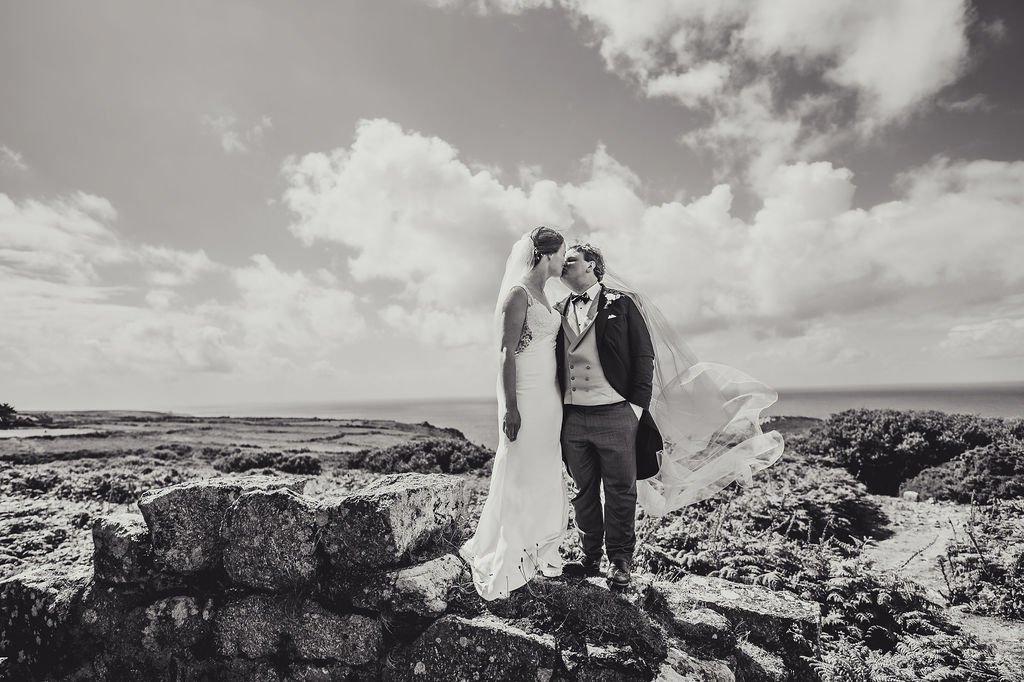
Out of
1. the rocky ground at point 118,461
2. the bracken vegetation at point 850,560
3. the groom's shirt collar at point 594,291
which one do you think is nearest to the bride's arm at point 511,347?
the groom's shirt collar at point 594,291

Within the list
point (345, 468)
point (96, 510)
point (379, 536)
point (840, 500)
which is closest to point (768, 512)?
point (840, 500)

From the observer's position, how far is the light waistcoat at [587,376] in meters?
4.10

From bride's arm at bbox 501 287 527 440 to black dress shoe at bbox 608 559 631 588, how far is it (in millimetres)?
1214

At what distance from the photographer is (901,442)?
33.8ft

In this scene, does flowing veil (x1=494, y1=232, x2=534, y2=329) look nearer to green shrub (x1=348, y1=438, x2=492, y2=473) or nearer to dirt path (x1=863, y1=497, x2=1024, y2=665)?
dirt path (x1=863, y1=497, x2=1024, y2=665)

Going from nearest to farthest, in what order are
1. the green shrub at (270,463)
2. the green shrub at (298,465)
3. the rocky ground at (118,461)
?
the rocky ground at (118,461) → the green shrub at (298,465) → the green shrub at (270,463)

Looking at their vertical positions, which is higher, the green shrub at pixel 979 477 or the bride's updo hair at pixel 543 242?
the bride's updo hair at pixel 543 242

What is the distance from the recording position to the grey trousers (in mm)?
3975

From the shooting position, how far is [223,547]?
3865 millimetres

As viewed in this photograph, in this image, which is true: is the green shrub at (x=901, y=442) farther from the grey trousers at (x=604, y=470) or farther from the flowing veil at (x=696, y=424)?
the grey trousers at (x=604, y=470)

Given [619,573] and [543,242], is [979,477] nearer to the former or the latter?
[619,573]

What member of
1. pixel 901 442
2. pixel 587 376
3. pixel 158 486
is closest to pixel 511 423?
pixel 587 376

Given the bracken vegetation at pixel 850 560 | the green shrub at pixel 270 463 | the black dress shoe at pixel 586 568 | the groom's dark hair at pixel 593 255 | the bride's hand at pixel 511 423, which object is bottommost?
the green shrub at pixel 270 463

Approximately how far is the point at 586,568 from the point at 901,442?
9.64 m
